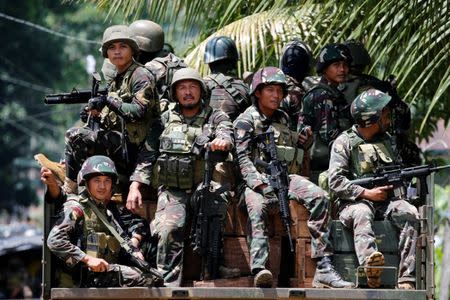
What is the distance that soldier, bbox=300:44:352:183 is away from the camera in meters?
13.1

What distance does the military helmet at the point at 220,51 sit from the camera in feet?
44.8

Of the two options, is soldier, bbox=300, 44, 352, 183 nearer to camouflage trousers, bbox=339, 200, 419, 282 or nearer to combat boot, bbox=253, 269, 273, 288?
camouflage trousers, bbox=339, 200, 419, 282

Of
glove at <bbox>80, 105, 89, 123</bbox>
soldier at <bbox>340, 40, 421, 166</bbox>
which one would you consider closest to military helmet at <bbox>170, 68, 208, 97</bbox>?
glove at <bbox>80, 105, 89, 123</bbox>

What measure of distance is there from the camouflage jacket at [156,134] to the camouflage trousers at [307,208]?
545 mm

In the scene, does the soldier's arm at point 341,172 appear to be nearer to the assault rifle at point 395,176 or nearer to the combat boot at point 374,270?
the assault rifle at point 395,176

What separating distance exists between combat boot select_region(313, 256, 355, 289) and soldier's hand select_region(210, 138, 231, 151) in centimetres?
112

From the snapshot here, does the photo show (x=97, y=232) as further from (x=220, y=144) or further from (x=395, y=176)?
(x=395, y=176)

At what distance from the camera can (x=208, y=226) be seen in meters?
12.1

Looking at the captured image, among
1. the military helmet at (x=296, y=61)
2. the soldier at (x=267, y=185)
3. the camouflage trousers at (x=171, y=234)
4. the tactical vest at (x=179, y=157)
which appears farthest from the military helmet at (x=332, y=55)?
the camouflage trousers at (x=171, y=234)

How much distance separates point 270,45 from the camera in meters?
16.3

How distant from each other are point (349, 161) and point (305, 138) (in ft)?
2.11

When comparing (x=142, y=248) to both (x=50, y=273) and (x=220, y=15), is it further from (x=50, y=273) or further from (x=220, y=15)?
(x=220, y=15)

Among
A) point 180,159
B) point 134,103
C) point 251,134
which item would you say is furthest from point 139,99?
point 251,134

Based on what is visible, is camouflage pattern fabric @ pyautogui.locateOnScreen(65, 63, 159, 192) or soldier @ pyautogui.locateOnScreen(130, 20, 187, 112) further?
soldier @ pyautogui.locateOnScreen(130, 20, 187, 112)
